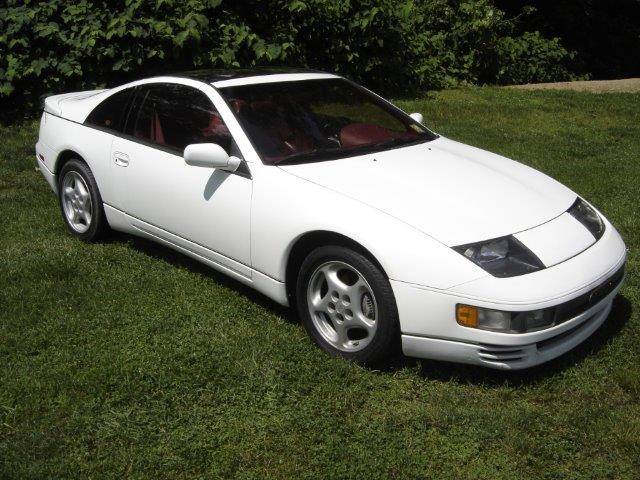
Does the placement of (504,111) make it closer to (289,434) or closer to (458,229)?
(458,229)

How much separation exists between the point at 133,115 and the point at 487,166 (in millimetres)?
2322

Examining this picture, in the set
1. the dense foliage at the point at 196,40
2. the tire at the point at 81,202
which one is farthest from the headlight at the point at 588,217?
the dense foliage at the point at 196,40

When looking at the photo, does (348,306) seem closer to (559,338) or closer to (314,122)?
(559,338)

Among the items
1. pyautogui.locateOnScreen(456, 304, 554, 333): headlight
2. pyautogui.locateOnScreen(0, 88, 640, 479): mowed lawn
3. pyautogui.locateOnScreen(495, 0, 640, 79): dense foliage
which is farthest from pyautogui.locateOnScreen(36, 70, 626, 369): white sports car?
pyautogui.locateOnScreen(495, 0, 640, 79): dense foliage

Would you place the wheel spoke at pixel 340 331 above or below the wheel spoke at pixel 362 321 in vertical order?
below

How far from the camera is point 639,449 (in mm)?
3211

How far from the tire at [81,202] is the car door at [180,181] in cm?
35

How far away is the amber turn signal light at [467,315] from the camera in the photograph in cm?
340

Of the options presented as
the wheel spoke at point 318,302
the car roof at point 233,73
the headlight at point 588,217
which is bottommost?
the wheel spoke at point 318,302

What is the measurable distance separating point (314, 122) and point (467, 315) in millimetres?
1675

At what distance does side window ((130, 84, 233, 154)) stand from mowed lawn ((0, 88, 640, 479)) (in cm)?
89

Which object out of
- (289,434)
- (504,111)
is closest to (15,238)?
(289,434)

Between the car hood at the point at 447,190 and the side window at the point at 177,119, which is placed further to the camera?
the side window at the point at 177,119

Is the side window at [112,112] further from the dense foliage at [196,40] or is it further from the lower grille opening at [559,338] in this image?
the dense foliage at [196,40]
